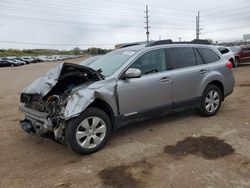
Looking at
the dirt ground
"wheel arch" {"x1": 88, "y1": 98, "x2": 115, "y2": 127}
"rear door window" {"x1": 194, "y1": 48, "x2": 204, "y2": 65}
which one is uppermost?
"rear door window" {"x1": 194, "y1": 48, "x2": 204, "y2": 65}

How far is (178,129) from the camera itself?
5820mm

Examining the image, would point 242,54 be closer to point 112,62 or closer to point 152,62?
point 152,62

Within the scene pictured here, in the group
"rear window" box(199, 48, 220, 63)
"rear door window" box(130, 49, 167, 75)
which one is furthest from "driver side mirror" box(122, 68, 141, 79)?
"rear window" box(199, 48, 220, 63)

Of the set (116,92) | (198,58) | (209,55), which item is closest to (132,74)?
(116,92)

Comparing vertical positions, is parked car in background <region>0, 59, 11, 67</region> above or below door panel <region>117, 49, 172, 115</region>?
below

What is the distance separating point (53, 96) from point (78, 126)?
657mm

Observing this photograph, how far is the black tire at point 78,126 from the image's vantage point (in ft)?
14.6

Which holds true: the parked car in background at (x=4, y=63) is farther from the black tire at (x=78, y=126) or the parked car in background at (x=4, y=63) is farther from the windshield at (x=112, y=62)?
the black tire at (x=78, y=126)

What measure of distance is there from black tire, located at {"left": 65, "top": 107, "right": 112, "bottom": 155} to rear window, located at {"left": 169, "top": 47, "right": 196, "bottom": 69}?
1.94 metres

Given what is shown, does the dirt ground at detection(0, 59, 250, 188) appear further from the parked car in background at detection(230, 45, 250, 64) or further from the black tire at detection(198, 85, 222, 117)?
the parked car in background at detection(230, 45, 250, 64)

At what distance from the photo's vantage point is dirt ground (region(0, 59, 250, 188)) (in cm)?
380

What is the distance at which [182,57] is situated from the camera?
6191 millimetres

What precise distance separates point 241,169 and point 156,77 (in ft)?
7.45

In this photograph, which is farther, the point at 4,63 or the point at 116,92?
the point at 4,63
